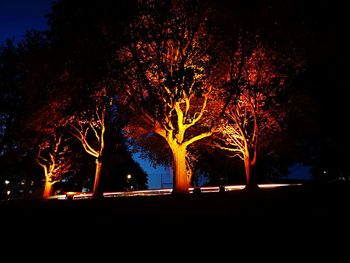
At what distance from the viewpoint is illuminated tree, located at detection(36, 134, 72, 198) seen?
39800 millimetres

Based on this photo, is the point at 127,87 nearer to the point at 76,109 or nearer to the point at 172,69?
the point at 172,69

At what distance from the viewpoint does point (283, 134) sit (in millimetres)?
33281

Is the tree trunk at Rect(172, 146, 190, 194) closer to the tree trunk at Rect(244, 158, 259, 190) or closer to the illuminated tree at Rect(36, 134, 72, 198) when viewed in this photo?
the tree trunk at Rect(244, 158, 259, 190)

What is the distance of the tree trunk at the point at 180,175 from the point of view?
20141mm

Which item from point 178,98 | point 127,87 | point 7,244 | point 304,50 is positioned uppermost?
point 304,50

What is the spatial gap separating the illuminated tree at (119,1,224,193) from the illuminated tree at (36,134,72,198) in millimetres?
22792

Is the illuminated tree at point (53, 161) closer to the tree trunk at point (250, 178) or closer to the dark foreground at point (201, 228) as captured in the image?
the tree trunk at point (250, 178)

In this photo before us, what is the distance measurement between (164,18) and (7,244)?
641 inches

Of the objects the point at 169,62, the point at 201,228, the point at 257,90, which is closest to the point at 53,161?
the point at 169,62

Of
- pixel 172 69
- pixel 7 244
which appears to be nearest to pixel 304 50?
pixel 172 69

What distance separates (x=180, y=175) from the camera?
2058 cm

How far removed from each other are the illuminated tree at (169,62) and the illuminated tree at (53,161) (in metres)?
22.8

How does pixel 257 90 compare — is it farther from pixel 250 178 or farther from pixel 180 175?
pixel 180 175

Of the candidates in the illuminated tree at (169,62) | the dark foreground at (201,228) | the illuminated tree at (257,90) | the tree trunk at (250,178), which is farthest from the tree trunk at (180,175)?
the dark foreground at (201,228)
